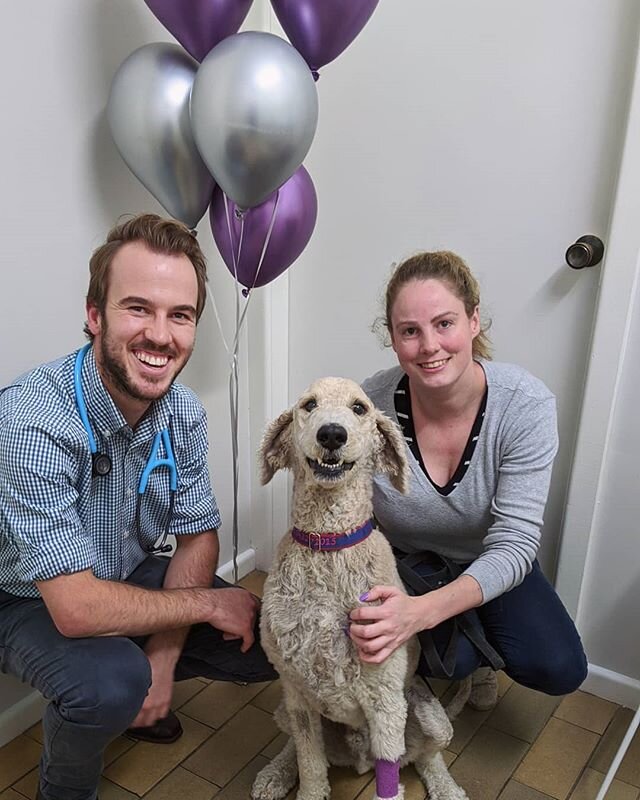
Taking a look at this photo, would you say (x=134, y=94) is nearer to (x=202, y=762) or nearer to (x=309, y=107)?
(x=309, y=107)

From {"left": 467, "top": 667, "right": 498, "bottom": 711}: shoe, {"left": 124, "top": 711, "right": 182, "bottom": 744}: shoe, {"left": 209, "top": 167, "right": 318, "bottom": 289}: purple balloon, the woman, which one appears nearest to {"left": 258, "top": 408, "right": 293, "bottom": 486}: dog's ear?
the woman

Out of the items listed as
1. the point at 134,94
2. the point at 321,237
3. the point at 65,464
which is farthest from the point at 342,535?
the point at 321,237

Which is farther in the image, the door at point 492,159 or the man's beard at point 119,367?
the door at point 492,159

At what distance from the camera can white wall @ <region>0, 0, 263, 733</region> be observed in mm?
1509

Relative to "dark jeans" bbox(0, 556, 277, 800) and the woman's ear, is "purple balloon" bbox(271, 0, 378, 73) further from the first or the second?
"dark jeans" bbox(0, 556, 277, 800)

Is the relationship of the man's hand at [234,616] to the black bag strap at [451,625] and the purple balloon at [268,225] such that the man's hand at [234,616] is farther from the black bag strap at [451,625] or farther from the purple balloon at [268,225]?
the purple balloon at [268,225]

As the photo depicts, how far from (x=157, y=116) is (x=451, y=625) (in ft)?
4.03

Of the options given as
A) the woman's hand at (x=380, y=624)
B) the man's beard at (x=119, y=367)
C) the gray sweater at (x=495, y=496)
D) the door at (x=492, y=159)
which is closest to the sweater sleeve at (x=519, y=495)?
the gray sweater at (x=495, y=496)

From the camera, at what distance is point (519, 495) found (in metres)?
1.49

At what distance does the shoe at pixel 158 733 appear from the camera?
168 centimetres

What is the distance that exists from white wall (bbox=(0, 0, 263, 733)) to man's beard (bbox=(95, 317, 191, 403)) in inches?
14.3

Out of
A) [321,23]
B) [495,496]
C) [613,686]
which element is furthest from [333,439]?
[613,686]

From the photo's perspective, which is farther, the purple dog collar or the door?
the door

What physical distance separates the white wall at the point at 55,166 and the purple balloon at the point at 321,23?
438 millimetres
